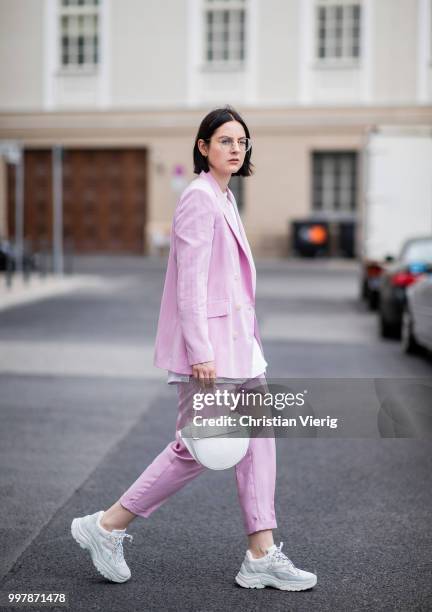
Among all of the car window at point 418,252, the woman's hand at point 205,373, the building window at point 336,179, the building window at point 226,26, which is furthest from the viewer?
the building window at point 336,179

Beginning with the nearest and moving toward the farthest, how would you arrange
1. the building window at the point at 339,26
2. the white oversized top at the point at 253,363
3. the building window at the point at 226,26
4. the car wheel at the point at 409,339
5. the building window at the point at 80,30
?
the white oversized top at the point at 253,363 < the car wheel at the point at 409,339 < the building window at the point at 339,26 < the building window at the point at 80,30 < the building window at the point at 226,26

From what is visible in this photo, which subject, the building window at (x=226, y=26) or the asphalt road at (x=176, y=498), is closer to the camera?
the asphalt road at (x=176, y=498)

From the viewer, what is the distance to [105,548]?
13.5ft

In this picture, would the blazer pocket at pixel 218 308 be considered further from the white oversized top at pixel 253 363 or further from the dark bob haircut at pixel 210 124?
the dark bob haircut at pixel 210 124

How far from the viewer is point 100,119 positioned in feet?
112

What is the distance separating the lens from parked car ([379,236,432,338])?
1258cm

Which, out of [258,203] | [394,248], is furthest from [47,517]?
[258,203]

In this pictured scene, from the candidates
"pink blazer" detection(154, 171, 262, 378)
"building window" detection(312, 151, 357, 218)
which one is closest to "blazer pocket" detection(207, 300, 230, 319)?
"pink blazer" detection(154, 171, 262, 378)

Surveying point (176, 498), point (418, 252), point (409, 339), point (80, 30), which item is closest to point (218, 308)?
point (176, 498)

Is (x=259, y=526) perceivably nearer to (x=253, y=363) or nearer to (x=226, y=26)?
(x=253, y=363)

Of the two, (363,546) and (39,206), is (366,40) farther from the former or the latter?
(363,546)

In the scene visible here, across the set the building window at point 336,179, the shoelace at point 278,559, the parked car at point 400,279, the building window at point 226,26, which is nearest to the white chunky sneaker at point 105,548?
the shoelace at point 278,559

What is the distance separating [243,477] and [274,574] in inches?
15.3

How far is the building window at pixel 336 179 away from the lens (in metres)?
33.2
